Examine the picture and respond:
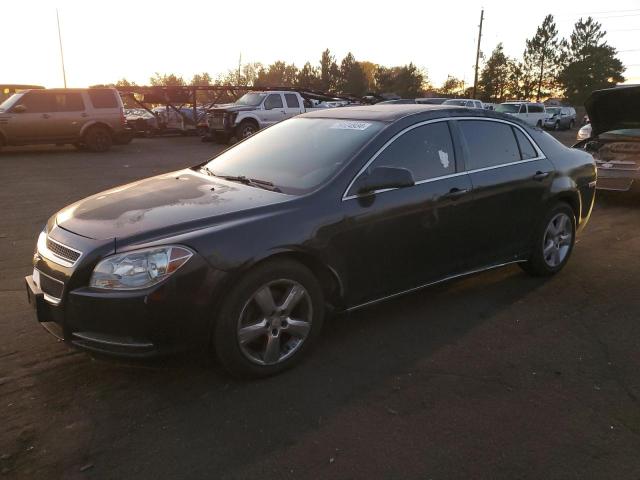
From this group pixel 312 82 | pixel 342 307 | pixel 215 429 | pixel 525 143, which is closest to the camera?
pixel 215 429

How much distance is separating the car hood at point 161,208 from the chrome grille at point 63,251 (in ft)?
0.39

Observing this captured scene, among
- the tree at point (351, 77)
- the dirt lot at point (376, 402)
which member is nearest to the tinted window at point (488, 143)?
the dirt lot at point (376, 402)

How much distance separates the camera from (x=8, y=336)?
3871mm

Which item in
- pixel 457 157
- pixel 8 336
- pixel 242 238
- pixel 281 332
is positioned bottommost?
pixel 8 336

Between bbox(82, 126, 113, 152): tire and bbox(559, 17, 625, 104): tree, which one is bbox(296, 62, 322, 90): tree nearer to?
bbox(559, 17, 625, 104): tree

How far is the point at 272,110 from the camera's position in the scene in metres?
20.5

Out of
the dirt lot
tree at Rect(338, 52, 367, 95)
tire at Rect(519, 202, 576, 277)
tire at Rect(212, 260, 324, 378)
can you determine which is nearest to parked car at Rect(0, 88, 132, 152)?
the dirt lot

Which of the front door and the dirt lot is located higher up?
the front door

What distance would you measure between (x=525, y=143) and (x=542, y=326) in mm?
1744

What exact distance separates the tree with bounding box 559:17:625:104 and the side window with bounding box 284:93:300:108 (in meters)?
51.8

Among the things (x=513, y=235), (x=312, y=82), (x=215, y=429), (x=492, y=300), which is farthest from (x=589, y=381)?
(x=312, y=82)

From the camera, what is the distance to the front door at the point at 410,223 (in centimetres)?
367

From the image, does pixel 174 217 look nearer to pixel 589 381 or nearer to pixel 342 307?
pixel 342 307

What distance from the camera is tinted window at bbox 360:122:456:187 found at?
12.9 feet
